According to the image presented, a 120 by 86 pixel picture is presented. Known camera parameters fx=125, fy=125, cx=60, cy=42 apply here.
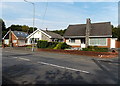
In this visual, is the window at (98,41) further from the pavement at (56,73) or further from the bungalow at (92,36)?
the pavement at (56,73)

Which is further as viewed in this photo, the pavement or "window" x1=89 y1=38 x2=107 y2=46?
"window" x1=89 y1=38 x2=107 y2=46

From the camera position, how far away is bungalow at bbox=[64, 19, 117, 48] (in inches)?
1037

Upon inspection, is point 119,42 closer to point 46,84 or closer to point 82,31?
point 82,31

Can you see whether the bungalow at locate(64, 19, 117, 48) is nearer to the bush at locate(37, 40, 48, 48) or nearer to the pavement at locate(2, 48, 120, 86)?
the bush at locate(37, 40, 48, 48)

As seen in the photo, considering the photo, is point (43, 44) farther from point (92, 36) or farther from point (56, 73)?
point (56, 73)

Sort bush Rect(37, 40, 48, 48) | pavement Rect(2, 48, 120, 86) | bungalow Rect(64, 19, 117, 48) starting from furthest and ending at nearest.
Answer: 1. bush Rect(37, 40, 48, 48)
2. bungalow Rect(64, 19, 117, 48)
3. pavement Rect(2, 48, 120, 86)

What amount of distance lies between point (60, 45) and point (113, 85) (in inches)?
762

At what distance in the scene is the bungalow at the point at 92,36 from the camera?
26.3 m

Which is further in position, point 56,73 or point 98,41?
point 98,41

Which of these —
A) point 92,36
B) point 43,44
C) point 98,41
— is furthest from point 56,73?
point 98,41

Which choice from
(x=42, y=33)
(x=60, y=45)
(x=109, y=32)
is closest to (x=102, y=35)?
(x=109, y=32)

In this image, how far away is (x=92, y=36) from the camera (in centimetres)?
2748

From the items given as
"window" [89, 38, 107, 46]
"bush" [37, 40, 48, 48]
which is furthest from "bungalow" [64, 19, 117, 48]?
"bush" [37, 40, 48, 48]

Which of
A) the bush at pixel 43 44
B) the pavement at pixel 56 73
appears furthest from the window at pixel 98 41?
the pavement at pixel 56 73
